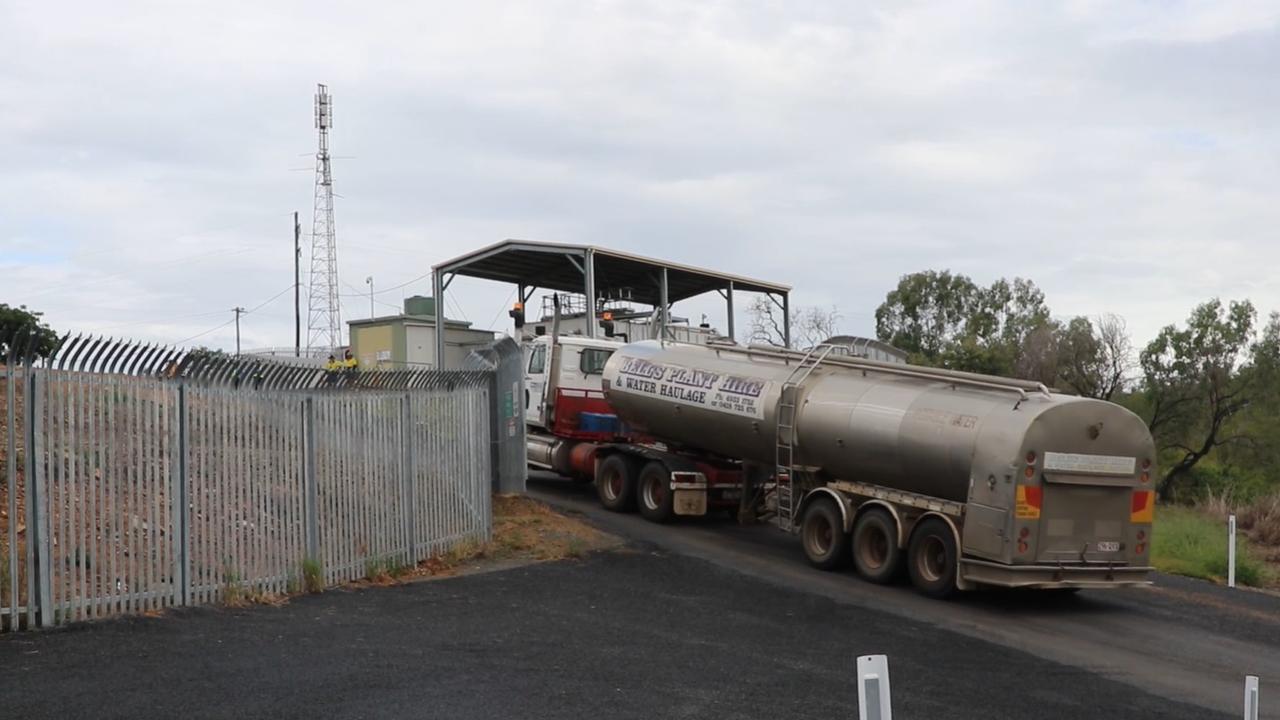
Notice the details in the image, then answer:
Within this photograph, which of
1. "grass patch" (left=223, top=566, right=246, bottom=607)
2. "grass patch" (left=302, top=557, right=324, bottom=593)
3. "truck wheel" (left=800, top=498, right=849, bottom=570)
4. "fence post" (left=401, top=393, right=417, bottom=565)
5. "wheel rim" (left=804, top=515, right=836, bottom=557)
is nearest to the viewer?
"grass patch" (left=223, top=566, right=246, bottom=607)

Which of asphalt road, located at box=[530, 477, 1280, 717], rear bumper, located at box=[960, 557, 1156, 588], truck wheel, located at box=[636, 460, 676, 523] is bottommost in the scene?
asphalt road, located at box=[530, 477, 1280, 717]

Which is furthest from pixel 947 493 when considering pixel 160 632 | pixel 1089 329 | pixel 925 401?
pixel 1089 329

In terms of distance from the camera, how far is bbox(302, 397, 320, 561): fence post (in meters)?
11.7

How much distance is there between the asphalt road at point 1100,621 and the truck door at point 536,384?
4.52 meters

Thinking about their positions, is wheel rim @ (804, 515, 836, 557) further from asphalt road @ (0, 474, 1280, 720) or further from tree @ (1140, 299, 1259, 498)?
tree @ (1140, 299, 1259, 498)

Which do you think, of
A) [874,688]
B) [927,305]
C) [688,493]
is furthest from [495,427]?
[927,305]

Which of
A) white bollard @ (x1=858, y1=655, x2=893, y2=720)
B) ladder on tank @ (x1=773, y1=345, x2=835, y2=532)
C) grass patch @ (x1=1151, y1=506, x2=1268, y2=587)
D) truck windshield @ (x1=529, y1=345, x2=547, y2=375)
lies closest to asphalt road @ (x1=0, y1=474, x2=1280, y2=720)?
ladder on tank @ (x1=773, y1=345, x2=835, y2=532)

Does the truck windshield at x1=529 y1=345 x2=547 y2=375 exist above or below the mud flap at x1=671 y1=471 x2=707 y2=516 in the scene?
above

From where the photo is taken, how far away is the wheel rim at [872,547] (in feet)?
49.0

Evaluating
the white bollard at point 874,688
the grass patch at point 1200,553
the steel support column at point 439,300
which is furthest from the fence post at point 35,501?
the steel support column at point 439,300

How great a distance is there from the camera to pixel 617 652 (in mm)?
9875

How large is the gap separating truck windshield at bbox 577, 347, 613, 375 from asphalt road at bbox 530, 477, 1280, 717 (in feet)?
15.1

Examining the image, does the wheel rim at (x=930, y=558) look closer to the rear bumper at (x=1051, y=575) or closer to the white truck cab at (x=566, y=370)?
the rear bumper at (x=1051, y=575)

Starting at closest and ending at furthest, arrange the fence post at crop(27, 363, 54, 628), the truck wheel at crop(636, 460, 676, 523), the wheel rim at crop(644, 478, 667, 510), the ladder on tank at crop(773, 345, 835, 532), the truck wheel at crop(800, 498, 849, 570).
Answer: the fence post at crop(27, 363, 54, 628), the truck wheel at crop(800, 498, 849, 570), the ladder on tank at crop(773, 345, 835, 532), the truck wheel at crop(636, 460, 676, 523), the wheel rim at crop(644, 478, 667, 510)
